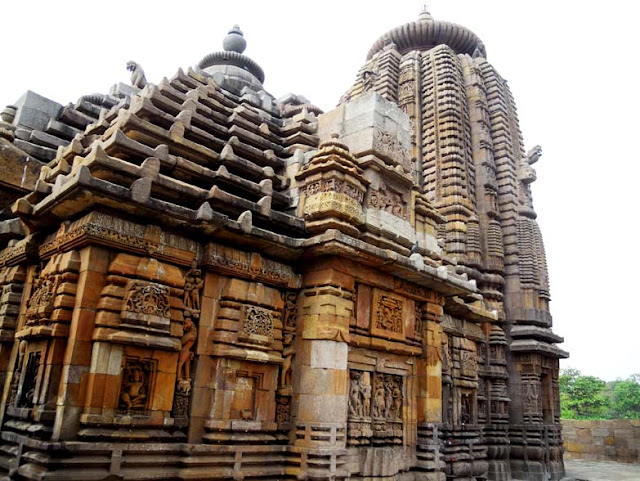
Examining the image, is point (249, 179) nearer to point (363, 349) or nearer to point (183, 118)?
point (183, 118)

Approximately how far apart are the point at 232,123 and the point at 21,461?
22.3ft

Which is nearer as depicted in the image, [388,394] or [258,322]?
[258,322]

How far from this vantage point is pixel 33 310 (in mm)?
7441

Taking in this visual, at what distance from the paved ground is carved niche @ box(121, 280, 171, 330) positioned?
16.0m

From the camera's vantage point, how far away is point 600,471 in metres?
20.4

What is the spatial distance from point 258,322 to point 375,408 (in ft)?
8.88

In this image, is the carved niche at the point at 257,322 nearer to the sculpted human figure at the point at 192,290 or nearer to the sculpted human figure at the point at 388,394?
the sculpted human figure at the point at 192,290

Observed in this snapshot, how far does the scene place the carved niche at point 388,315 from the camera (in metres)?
9.41

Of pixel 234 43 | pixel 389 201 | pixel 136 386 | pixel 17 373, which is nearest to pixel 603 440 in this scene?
pixel 389 201

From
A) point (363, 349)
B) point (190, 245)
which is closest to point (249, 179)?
point (190, 245)

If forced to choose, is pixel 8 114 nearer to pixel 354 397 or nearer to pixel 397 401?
pixel 354 397

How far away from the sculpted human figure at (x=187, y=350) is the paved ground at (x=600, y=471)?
1532 centimetres

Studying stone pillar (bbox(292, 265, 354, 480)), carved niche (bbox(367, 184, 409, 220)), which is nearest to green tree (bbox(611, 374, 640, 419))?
carved niche (bbox(367, 184, 409, 220))

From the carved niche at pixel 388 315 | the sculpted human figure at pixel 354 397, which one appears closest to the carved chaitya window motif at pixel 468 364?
the carved niche at pixel 388 315
